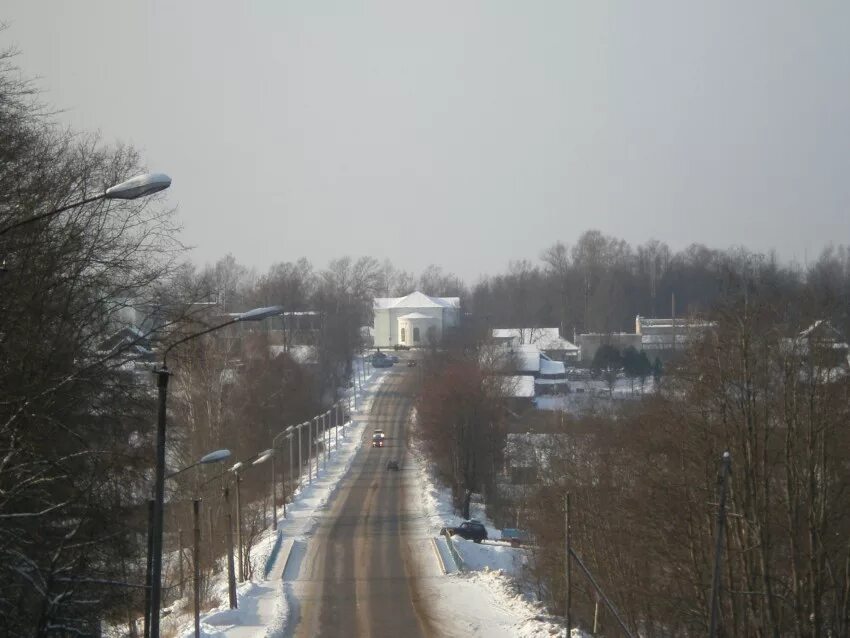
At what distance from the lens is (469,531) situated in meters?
33.2

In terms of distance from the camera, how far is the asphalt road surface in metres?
20.8

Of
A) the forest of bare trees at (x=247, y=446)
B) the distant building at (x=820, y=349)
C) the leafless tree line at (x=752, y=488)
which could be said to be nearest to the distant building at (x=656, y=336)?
the forest of bare trees at (x=247, y=446)

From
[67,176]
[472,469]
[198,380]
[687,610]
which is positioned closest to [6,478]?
[67,176]

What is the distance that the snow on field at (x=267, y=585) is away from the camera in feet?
61.9

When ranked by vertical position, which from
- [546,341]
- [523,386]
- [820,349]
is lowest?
[523,386]

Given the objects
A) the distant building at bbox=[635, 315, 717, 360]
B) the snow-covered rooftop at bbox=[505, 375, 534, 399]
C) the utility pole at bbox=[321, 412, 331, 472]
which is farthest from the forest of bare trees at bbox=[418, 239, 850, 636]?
the distant building at bbox=[635, 315, 717, 360]

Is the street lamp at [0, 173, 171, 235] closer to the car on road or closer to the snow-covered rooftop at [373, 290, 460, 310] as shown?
the car on road

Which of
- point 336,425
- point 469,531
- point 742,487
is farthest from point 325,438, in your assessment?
point 742,487

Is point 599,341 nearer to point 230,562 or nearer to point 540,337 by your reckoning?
point 540,337

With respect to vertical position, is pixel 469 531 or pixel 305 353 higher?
pixel 305 353

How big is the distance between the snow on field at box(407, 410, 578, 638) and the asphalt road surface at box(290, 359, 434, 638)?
0.48 m

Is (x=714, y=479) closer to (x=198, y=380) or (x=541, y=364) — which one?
(x=198, y=380)

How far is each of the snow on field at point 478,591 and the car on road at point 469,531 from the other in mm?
497

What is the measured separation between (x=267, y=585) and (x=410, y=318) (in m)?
79.5
